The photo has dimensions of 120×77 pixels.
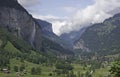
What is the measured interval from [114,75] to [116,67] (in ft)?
6.15

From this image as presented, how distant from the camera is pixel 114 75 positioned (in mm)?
69312

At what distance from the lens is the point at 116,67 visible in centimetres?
6850
